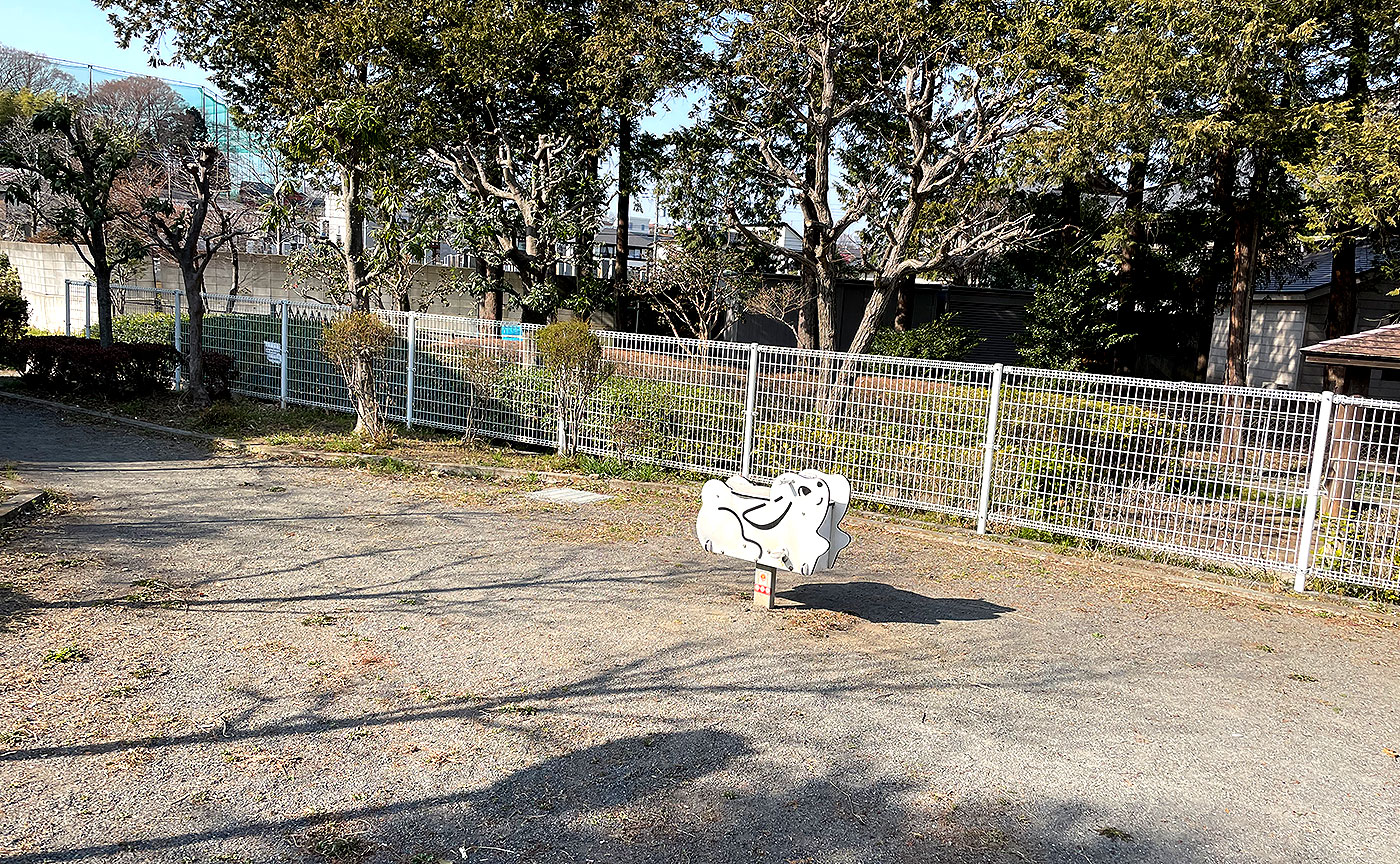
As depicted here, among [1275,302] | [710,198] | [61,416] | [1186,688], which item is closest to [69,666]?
[1186,688]

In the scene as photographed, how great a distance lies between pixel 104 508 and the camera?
747 centimetres

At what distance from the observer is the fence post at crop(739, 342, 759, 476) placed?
9.09m

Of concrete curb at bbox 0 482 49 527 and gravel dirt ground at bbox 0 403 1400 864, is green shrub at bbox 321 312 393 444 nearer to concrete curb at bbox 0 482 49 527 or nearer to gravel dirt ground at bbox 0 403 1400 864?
concrete curb at bbox 0 482 49 527

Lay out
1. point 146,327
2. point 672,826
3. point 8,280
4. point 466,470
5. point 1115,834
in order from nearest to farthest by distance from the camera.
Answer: point 672,826
point 1115,834
point 466,470
point 146,327
point 8,280

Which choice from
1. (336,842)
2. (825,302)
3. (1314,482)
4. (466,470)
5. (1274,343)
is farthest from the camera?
(1274,343)

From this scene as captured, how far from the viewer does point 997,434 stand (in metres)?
8.02

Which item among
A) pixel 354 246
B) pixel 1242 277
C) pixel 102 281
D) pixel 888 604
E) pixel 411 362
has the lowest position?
pixel 888 604

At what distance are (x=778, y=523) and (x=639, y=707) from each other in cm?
162

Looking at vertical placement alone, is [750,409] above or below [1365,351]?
below

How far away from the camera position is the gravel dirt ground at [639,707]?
327 centimetres

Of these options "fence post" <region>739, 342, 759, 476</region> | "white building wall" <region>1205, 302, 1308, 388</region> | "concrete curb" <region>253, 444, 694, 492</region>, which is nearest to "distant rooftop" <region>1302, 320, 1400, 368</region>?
"fence post" <region>739, 342, 759, 476</region>

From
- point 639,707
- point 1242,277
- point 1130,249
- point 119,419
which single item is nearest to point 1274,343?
point 1130,249

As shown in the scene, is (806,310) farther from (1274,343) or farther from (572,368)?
(1274,343)

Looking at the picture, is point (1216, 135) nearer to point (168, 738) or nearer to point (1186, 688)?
point (1186, 688)
